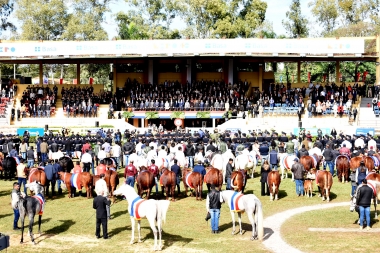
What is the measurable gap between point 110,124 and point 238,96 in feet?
33.5

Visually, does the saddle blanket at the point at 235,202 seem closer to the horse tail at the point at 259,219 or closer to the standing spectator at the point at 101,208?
the horse tail at the point at 259,219

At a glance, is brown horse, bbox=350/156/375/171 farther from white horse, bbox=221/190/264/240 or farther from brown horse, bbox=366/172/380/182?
white horse, bbox=221/190/264/240

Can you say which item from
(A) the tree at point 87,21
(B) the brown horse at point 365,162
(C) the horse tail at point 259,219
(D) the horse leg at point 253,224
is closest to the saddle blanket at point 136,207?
(D) the horse leg at point 253,224

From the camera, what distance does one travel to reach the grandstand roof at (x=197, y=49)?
47.9 m

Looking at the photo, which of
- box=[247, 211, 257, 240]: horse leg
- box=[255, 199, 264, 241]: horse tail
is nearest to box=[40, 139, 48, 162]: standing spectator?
box=[247, 211, 257, 240]: horse leg

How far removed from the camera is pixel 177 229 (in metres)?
16.8

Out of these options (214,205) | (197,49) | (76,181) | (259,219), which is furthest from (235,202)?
(197,49)

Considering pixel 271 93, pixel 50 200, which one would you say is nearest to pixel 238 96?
pixel 271 93

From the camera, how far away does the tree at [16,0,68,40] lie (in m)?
70.5

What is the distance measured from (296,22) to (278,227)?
58.8 m

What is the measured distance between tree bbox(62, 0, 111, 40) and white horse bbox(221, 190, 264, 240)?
5633 centimetres

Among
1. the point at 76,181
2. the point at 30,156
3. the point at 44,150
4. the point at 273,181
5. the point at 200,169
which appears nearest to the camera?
the point at 273,181

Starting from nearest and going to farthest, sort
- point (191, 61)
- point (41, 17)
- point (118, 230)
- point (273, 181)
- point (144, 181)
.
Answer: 1. point (118, 230)
2. point (144, 181)
3. point (273, 181)
4. point (191, 61)
5. point (41, 17)

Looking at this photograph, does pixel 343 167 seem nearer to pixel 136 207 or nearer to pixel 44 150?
pixel 136 207
